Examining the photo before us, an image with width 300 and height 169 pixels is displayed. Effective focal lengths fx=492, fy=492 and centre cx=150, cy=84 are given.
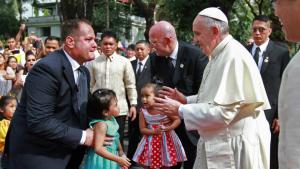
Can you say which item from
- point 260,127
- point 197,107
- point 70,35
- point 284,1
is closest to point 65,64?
point 70,35

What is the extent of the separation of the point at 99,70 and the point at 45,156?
4.01m

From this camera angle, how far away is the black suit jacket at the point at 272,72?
21.7 ft

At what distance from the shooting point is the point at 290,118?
2160 millimetres

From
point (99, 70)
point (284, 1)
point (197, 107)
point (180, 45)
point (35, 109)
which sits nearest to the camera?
point (284, 1)

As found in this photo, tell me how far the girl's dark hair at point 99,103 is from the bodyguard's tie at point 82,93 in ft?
1.51

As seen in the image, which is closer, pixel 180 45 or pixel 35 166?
pixel 35 166

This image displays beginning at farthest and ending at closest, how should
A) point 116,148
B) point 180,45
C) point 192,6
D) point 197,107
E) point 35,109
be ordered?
point 192,6, point 180,45, point 116,148, point 197,107, point 35,109

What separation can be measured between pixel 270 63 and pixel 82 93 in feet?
11.5

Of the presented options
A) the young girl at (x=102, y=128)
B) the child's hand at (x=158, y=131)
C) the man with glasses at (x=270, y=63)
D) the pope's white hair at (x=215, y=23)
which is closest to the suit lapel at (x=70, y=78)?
the young girl at (x=102, y=128)

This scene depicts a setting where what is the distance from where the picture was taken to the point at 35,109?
11.7 feet

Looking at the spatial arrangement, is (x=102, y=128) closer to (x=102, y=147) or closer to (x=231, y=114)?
(x=102, y=147)

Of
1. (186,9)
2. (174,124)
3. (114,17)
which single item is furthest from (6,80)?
(114,17)

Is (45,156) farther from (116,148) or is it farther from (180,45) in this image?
(180,45)

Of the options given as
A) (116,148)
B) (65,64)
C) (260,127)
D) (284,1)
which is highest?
(284,1)
